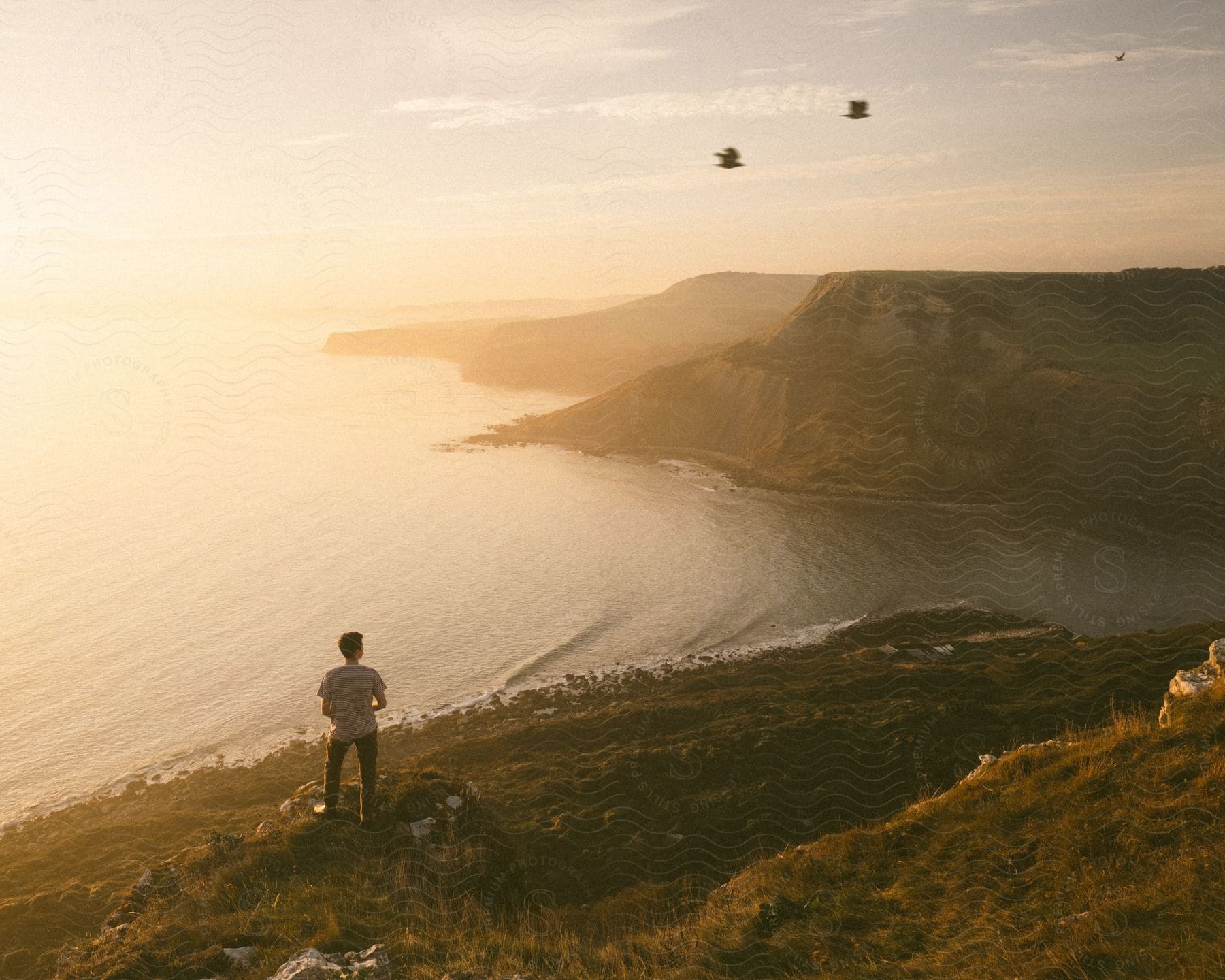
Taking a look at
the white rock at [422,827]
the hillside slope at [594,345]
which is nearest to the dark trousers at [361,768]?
the white rock at [422,827]

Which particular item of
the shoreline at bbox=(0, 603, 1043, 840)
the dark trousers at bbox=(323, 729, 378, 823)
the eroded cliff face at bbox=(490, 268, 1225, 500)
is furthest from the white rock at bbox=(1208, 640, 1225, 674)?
the eroded cliff face at bbox=(490, 268, 1225, 500)

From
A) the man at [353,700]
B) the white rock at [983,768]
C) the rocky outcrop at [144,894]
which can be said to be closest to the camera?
the man at [353,700]

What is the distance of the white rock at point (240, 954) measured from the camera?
789cm

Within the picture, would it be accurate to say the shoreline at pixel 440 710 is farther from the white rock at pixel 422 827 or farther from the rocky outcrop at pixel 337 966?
the rocky outcrop at pixel 337 966

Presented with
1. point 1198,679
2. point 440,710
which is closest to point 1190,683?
point 1198,679

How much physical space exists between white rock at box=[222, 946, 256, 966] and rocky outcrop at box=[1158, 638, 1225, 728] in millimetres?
13371

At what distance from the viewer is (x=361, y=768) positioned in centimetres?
954

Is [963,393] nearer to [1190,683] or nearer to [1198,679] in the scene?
[1198,679]

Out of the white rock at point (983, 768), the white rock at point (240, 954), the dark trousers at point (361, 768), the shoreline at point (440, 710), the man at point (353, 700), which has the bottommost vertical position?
the shoreline at point (440, 710)

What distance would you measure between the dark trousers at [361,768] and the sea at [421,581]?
1995cm

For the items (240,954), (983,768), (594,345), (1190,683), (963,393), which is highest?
(594,345)

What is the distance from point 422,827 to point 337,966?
150 inches

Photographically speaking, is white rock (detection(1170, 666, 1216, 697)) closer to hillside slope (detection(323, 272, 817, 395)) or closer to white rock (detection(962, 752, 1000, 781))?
white rock (detection(962, 752, 1000, 781))

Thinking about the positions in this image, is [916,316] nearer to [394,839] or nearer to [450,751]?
[450,751]
